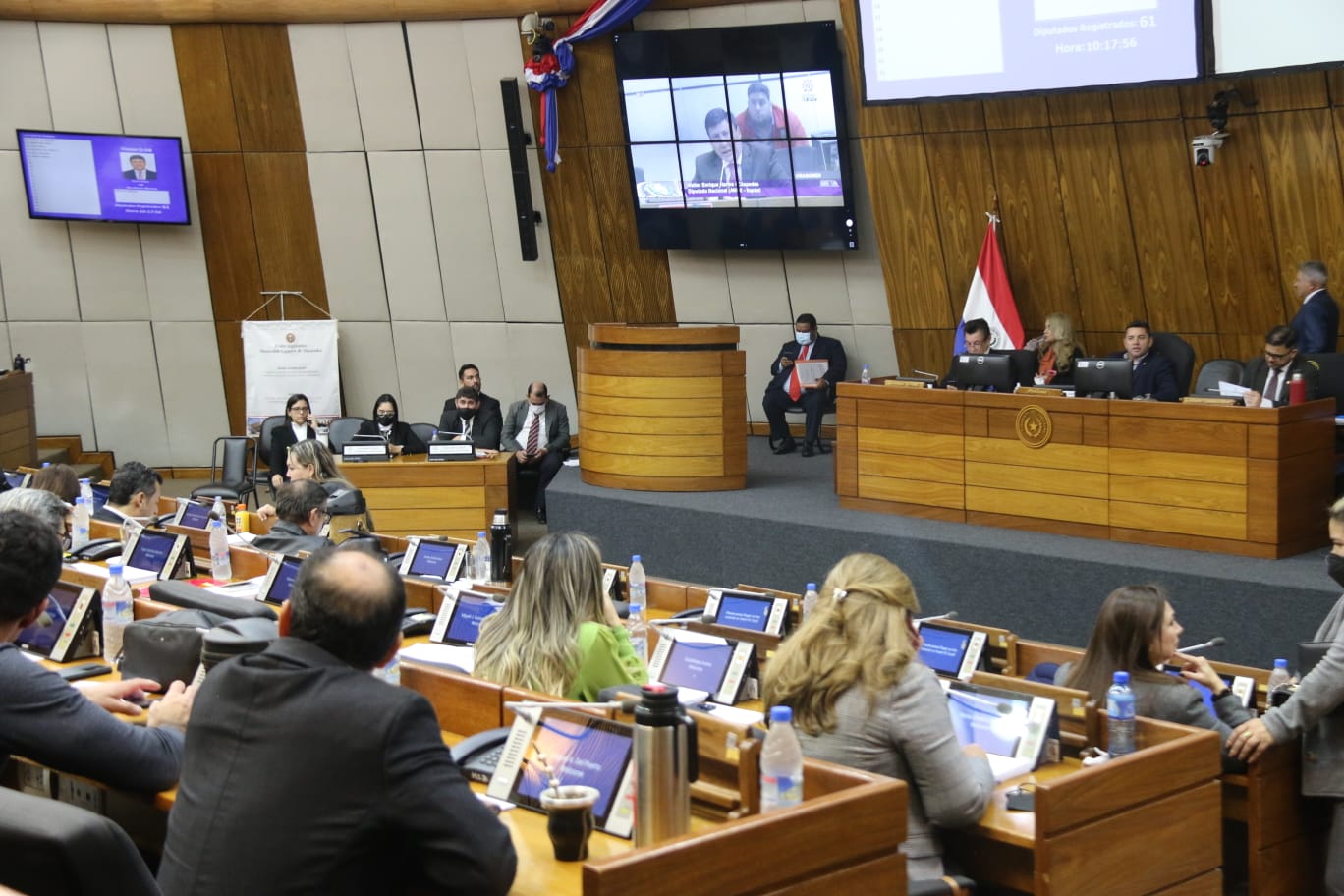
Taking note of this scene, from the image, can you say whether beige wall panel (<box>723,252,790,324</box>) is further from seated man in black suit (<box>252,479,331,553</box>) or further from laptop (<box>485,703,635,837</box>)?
laptop (<box>485,703,635,837</box>)

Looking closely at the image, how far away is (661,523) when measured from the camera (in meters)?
8.77

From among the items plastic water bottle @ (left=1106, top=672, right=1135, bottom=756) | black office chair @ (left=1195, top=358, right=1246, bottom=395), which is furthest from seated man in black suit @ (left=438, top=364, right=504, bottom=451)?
plastic water bottle @ (left=1106, top=672, right=1135, bottom=756)

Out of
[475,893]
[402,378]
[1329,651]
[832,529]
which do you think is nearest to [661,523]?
[832,529]

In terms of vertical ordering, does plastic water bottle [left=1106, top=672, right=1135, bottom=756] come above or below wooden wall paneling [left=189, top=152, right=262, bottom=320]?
below

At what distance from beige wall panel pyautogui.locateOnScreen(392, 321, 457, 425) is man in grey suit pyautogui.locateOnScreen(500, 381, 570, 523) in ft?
6.45

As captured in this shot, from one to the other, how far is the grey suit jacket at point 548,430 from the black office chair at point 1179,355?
397cm

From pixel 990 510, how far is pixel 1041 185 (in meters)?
2.79

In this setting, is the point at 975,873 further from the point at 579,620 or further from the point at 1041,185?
the point at 1041,185

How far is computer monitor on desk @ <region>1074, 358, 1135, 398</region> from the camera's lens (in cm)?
729

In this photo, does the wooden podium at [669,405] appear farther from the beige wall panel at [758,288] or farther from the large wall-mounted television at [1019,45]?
the beige wall panel at [758,288]

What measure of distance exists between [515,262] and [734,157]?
6.97 feet

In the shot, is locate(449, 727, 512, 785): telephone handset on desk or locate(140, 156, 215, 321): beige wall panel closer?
locate(449, 727, 512, 785): telephone handset on desk

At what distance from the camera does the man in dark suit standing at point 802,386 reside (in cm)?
1075

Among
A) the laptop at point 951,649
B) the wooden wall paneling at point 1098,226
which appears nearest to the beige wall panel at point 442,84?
the wooden wall paneling at point 1098,226
